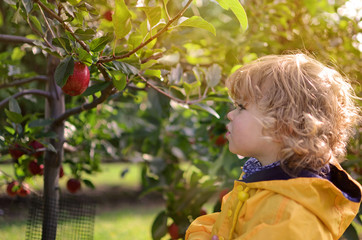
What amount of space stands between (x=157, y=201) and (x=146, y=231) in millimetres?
2044

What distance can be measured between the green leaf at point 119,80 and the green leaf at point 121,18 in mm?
147

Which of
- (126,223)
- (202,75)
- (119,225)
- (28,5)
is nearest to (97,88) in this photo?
(28,5)

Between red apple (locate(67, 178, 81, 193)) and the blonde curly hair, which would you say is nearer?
the blonde curly hair

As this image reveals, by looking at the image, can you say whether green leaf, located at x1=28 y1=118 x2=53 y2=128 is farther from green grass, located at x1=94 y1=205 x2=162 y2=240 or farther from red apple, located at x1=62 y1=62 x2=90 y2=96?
green grass, located at x1=94 y1=205 x2=162 y2=240

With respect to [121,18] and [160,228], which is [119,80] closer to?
[121,18]

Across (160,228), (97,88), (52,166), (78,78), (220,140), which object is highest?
(78,78)

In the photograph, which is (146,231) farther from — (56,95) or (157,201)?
(56,95)

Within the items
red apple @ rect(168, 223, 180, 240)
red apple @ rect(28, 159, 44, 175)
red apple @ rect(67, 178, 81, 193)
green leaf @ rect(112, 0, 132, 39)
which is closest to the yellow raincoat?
green leaf @ rect(112, 0, 132, 39)

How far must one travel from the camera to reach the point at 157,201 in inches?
263

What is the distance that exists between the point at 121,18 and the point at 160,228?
1724 millimetres

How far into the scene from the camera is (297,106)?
49.8 inches

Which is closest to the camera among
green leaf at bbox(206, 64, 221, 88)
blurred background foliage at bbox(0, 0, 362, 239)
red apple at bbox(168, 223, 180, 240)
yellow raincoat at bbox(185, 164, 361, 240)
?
yellow raincoat at bbox(185, 164, 361, 240)

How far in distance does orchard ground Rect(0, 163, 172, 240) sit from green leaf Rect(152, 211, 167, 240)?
334mm

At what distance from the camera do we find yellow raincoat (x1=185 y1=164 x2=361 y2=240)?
3.78ft
